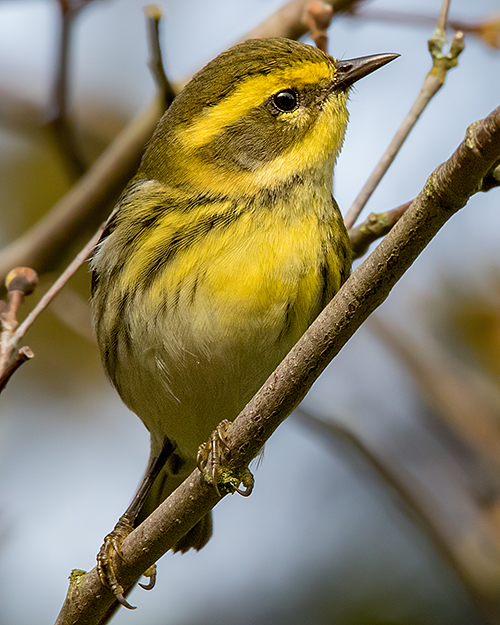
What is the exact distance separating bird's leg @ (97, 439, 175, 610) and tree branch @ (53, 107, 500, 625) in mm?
113

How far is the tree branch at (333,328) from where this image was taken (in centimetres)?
199

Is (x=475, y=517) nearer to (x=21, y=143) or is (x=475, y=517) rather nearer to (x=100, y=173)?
(x=100, y=173)

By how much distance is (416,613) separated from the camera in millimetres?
4520

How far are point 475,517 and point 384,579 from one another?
1.27 m

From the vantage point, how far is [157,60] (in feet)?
12.3

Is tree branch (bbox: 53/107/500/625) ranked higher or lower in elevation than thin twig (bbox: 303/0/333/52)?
lower

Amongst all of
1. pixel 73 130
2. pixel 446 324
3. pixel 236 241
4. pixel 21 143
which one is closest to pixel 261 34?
pixel 73 130

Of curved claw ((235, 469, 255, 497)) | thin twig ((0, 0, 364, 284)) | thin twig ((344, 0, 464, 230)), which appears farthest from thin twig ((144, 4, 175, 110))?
curved claw ((235, 469, 255, 497))

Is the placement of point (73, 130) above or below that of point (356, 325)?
above

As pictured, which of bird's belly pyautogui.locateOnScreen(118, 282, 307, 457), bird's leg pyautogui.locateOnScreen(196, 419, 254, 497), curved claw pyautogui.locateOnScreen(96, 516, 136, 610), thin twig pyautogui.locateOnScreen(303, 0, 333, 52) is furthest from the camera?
thin twig pyautogui.locateOnScreen(303, 0, 333, 52)

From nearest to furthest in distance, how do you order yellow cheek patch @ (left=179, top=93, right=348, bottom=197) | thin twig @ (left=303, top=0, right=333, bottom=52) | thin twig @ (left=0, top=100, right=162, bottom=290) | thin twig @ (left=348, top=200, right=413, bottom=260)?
yellow cheek patch @ (left=179, top=93, right=348, bottom=197) < thin twig @ (left=348, top=200, right=413, bottom=260) < thin twig @ (left=303, top=0, right=333, bottom=52) < thin twig @ (left=0, top=100, right=162, bottom=290)

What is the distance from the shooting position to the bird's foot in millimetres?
2842

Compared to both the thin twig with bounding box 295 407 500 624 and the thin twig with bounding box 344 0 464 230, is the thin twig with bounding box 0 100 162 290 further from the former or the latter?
the thin twig with bounding box 295 407 500 624

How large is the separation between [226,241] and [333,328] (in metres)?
1.06
